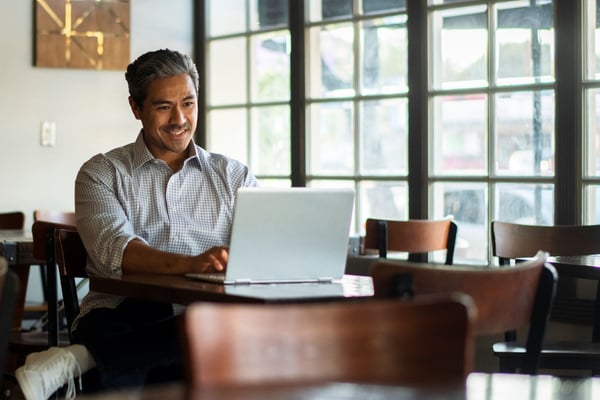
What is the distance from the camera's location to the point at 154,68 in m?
2.89

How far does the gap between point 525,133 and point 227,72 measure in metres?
2.11

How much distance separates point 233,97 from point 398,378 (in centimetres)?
488

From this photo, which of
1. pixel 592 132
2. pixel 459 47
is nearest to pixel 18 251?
pixel 459 47

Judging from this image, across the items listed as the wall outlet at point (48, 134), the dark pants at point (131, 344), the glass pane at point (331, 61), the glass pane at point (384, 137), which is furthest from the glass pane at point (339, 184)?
the dark pants at point (131, 344)

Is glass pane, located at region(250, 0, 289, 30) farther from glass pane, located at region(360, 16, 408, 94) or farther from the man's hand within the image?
the man's hand

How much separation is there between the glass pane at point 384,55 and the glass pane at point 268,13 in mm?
617

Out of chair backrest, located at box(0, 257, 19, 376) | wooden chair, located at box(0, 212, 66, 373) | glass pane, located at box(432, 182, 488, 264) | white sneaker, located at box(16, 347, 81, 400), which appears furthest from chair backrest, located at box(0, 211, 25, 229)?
chair backrest, located at box(0, 257, 19, 376)

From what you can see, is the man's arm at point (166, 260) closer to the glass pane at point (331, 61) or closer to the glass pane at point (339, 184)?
the glass pane at point (339, 184)

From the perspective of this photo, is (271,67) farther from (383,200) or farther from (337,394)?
(337,394)

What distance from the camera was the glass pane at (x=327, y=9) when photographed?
5215mm

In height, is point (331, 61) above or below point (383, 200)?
above

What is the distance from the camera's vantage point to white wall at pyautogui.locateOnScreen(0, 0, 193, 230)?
5547mm

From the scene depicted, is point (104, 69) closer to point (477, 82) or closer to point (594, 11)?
point (477, 82)

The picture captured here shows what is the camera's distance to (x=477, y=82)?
464 cm
